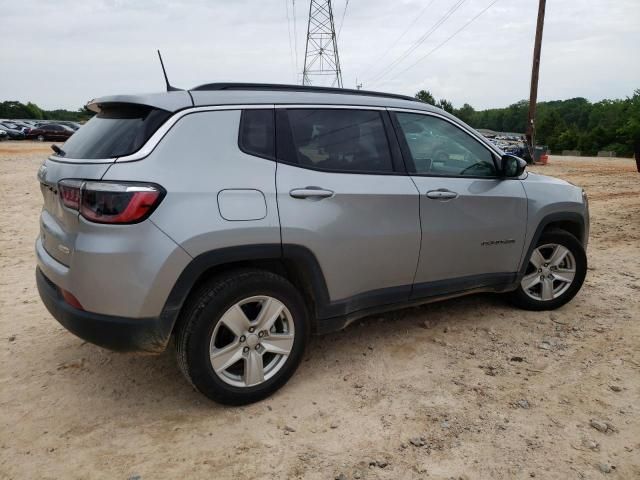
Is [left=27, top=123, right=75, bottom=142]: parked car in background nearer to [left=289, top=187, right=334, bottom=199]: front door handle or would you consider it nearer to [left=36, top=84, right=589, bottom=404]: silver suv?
[left=36, top=84, right=589, bottom=404]: silver suv

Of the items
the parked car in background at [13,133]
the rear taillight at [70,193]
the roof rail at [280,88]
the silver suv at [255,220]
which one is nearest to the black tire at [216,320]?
the silver suv at [255,220]

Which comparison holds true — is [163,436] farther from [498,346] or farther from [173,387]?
[498,346]

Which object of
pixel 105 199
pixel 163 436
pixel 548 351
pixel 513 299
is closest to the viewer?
pixel 105 199

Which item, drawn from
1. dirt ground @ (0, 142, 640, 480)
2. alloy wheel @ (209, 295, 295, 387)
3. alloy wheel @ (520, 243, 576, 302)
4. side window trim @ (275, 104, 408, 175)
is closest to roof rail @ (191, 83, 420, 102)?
side window trim @ (275, 104, 408, 175)

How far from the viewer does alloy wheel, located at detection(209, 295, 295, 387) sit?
2814 millimetres

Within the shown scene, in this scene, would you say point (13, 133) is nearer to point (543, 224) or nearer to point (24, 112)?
point (543, 224)

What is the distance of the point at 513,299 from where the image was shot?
439cm

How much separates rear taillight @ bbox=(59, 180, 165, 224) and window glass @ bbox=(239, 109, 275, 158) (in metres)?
0.58

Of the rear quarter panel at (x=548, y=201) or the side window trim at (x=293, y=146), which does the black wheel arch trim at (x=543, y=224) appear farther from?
the side window trim at (x=293, y=146)

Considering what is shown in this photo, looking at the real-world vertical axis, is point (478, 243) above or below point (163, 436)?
above

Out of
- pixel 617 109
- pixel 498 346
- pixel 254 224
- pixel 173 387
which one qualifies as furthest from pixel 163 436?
pixel 617 109

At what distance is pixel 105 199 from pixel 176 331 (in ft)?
2.61

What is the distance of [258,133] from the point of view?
2941mm

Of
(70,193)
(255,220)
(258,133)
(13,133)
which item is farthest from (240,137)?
(13,133)
